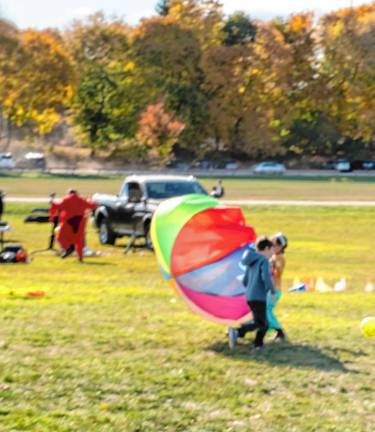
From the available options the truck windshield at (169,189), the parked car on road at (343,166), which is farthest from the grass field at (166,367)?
the parked car on road at (343,166)

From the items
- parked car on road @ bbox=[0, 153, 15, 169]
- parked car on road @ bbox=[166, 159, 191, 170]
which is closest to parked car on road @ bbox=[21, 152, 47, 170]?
parked car on road @ bbox=[0, 153, 15, 169]

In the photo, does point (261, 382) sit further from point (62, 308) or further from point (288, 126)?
point (288, 126)

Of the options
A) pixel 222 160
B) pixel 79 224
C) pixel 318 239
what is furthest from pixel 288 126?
pixel 79 224

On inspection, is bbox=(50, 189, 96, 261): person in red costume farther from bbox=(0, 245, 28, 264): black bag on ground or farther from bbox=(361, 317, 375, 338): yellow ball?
bbox=(361, 317, 375, 338): yellow ball

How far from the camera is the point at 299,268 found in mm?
20375

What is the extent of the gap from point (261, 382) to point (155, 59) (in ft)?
273

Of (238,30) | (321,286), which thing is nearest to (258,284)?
(321,286)

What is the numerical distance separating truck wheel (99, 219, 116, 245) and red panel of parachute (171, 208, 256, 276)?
49.4ft

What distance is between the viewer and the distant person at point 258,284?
10125 millimetres

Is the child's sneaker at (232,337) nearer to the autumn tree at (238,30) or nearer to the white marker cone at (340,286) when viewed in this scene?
the white marker cone at (340,286)

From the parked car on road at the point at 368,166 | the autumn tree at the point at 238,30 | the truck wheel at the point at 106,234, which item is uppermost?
the autumn tree at the point at 238,30

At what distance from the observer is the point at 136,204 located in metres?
25.0

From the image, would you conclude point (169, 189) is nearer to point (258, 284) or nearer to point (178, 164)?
point (258, 284)

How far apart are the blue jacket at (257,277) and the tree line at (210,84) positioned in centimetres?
7763
